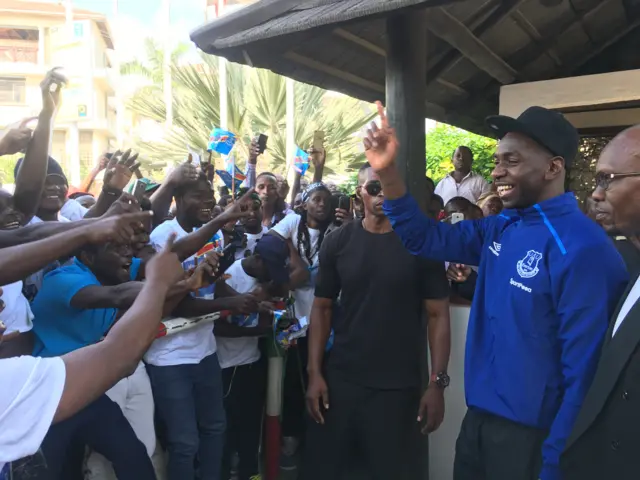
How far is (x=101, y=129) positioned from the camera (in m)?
33.9

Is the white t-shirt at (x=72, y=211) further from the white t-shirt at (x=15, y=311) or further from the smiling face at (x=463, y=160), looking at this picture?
the smiling face at (x=463, y=160)

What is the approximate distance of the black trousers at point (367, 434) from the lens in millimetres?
2770

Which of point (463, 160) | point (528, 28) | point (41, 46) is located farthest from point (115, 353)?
point (41, 46)

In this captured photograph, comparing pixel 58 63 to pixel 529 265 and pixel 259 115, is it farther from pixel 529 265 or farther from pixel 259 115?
pixel 529 265

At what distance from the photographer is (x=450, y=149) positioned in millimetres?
10266

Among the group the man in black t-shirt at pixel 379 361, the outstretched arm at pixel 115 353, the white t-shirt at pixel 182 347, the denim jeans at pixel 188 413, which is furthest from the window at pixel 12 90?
the outstretched arm at pixel 115 353

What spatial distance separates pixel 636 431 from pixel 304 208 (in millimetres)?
3473

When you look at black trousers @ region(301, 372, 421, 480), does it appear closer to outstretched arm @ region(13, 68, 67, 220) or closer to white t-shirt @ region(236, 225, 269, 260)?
white t-shirt @ region(236, 225, 269, 260)

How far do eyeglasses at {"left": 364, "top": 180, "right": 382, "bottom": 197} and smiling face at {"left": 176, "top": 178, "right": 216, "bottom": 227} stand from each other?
3.62 feet

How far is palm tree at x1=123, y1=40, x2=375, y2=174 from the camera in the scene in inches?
688

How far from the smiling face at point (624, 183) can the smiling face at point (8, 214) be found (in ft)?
8.89

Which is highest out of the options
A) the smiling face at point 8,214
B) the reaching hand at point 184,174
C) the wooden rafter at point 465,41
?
the wooden rafter at point 465,41

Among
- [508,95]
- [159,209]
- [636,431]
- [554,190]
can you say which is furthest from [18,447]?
[508,95]

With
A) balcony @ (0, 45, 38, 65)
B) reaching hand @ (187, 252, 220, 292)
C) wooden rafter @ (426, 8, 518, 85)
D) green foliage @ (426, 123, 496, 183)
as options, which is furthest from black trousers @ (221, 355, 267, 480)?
balcony @ (0, 45, 38, 65)
